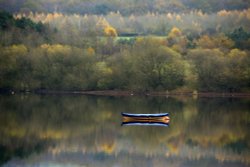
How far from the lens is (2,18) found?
98.9 meters

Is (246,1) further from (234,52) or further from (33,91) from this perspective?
(33,91)

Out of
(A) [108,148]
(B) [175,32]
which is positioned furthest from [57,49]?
(A) [108,148]

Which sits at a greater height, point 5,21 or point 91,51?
point 5,21

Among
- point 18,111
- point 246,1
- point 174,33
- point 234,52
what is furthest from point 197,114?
point 246,1

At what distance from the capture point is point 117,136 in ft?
159

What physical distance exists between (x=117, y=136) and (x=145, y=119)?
25.1 ft

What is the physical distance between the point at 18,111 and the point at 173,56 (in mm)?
30569

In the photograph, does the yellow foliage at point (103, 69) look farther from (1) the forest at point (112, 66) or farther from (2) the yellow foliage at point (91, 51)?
(2) the yellow foliage at point (91, 51)

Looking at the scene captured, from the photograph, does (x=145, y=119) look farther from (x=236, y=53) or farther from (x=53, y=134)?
(x=236, y=53)

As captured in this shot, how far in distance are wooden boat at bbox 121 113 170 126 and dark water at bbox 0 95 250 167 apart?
0.76m

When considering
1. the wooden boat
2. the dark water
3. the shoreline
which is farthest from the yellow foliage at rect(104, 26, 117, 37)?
the wooden boat

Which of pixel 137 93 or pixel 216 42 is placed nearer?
pixel 137 93

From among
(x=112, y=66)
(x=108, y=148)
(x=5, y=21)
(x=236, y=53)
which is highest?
(x=5, y=21)

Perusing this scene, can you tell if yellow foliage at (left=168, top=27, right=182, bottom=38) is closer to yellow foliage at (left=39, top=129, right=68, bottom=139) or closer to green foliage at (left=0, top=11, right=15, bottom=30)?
green foliage at (left=0, top=11, right=15, bottom=30)
